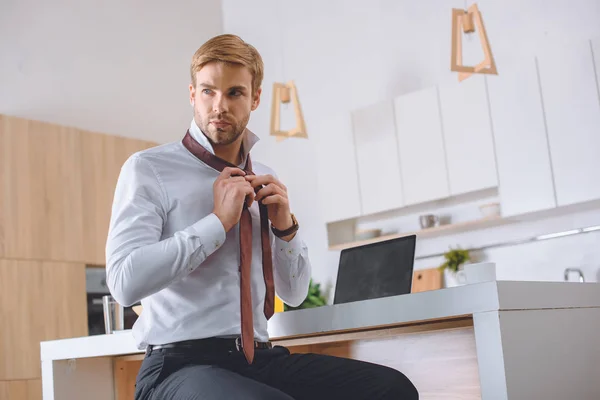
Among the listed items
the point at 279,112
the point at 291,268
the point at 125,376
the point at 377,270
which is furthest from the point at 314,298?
the point at 291,268

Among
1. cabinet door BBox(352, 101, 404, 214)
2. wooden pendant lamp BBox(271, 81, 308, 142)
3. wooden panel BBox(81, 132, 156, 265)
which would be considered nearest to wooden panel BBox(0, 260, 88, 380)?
wooden panel BBox(81, 132, 156, 265)

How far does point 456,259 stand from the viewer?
5484 millimetres

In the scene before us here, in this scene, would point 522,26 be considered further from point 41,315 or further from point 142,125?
point 41,315

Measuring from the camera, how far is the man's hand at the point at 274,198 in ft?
5.78

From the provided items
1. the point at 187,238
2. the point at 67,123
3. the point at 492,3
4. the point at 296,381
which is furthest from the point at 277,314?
the point at 67,123

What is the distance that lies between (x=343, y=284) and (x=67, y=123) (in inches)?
176

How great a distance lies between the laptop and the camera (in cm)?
229

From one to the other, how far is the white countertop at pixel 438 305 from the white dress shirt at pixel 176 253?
30 cm

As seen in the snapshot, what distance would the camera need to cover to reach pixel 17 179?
558cm

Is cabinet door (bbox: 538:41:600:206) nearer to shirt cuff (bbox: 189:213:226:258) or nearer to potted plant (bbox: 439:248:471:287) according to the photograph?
potted plant (bbox: 439:248:471:287)

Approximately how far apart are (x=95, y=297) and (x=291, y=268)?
430 cm

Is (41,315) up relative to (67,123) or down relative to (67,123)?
down

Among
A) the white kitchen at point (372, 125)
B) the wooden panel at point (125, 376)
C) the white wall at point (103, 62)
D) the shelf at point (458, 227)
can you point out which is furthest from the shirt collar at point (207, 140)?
the white wall at point (103, 62)

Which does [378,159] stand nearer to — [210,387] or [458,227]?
[458,227]
